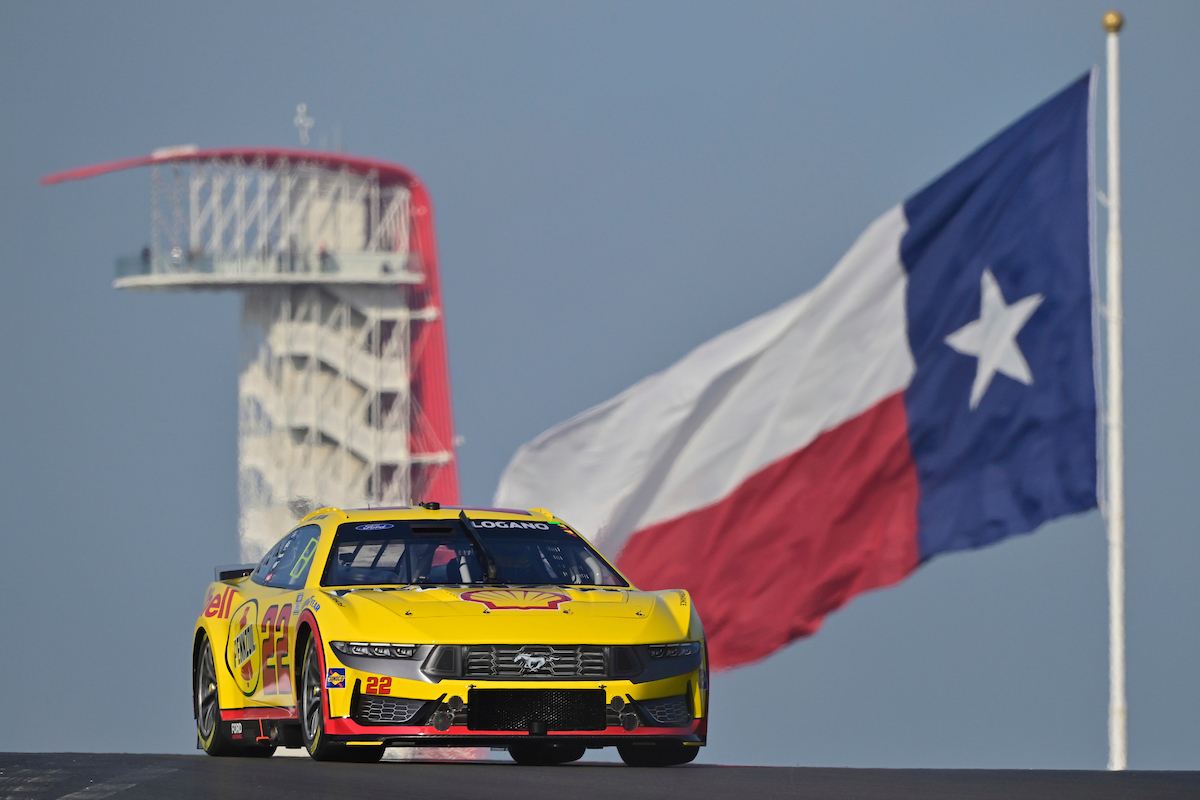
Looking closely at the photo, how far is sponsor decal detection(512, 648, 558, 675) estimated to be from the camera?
396 inches

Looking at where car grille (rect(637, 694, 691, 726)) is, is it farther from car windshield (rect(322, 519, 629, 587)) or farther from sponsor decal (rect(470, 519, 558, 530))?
sponsor decal (rect(470, 519, 558, 530))

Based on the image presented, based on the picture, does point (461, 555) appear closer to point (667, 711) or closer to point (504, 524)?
point (504, 524)

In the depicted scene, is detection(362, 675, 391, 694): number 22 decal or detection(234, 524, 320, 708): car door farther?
detection(234, 524, 320, 708): car door

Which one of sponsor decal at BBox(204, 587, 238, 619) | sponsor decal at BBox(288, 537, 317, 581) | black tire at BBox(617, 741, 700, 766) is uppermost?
sponsor decal at BBox(288, 537, 317, 581)

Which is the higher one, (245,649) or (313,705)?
(245,649)

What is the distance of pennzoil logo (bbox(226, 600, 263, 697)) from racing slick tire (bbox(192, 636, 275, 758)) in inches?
11.8

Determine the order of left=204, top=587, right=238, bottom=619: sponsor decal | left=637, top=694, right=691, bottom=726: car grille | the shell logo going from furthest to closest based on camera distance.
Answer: left=204, top=587, right=238, bottom=619: sponsor decal
the shell logo
left=637, top=694, right=691, bottom=726: car grille

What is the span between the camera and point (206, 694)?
12.5 meters

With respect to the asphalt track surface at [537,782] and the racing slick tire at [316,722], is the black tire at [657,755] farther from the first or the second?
the racing slick tire at [316,722]

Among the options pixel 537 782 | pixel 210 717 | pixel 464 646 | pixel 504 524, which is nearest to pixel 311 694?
pixel 464 646

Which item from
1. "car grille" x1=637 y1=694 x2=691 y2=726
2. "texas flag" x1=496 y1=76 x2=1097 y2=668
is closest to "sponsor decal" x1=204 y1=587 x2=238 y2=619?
"car grille" x1=637 y1=694 x2=691 y2=726

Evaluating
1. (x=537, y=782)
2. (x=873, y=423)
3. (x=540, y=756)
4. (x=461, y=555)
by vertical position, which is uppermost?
(x=873, y=423)

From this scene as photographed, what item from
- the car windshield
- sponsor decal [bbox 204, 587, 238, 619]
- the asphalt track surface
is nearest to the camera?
the asphalt track surface

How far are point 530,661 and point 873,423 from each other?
Answer: 764cm
